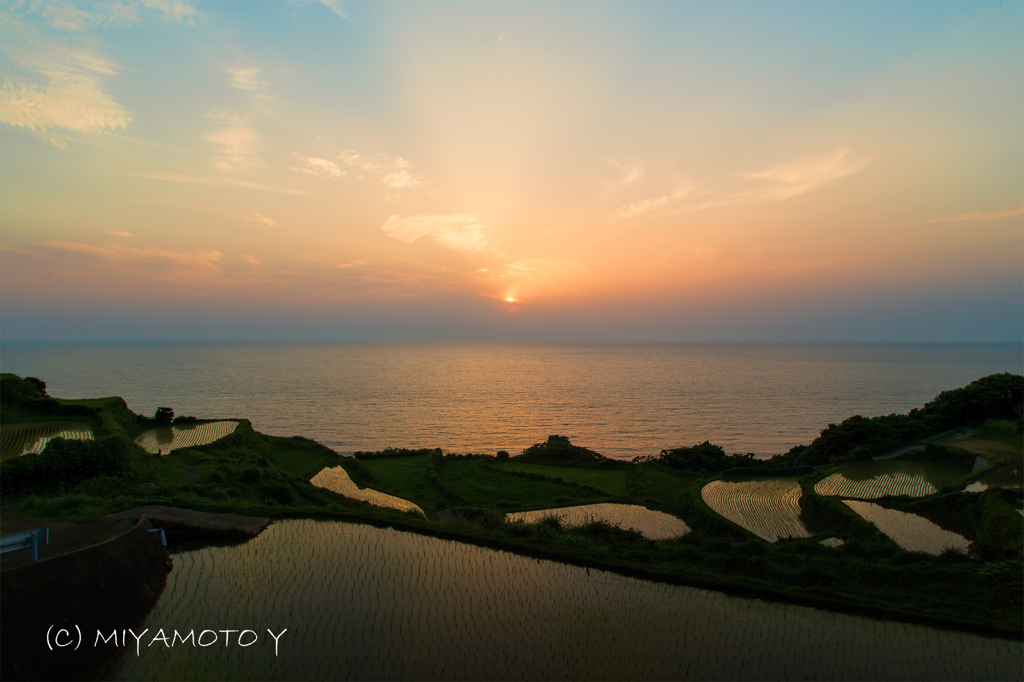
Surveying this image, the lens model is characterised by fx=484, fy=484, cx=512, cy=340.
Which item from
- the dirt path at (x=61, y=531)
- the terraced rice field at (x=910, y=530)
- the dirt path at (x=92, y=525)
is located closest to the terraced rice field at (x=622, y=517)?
the terraced rice field at (x=910, y=530)

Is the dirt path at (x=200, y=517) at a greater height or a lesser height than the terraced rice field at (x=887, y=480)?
greater

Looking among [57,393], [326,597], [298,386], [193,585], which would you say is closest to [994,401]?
[326,597]

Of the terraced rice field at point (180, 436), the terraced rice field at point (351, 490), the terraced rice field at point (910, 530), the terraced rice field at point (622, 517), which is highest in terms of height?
the terraced rice field at point (180, 436)

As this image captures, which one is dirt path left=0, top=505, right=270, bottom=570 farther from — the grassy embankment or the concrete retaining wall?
the concrete retaining wall

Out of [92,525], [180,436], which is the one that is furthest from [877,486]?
[180,436]

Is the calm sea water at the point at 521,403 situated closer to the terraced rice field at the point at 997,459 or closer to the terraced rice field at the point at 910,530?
the terraced rice field at the point at 997,459
